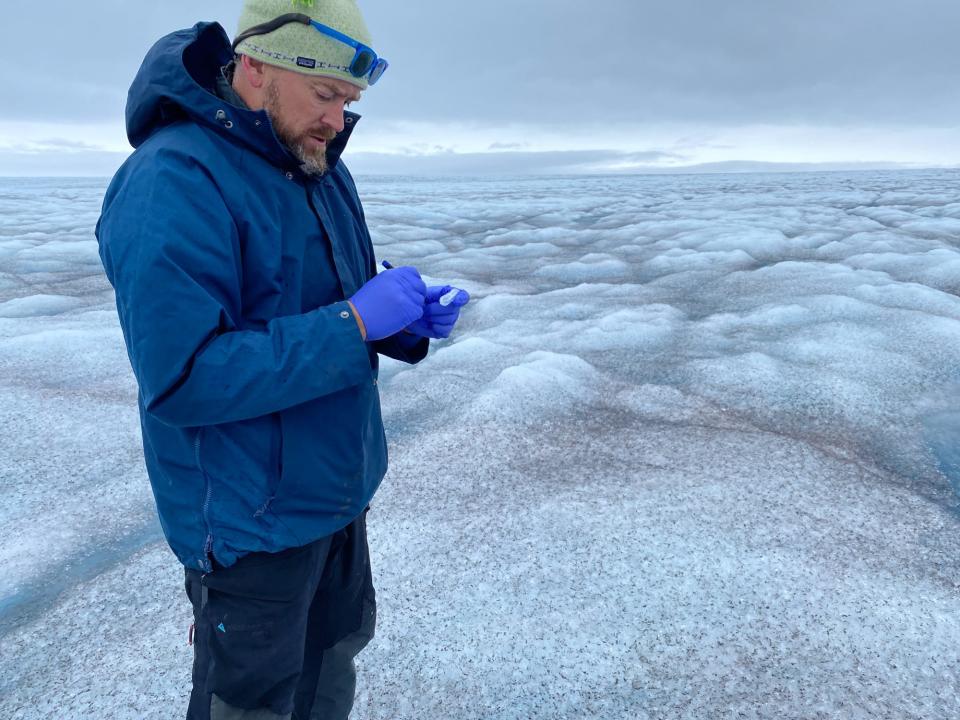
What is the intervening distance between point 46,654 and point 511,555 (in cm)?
173

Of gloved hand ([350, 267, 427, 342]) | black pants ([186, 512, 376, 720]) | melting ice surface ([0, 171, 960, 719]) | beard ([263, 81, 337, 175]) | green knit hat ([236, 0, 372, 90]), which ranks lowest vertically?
melting ice surface ([0, 171, 960, 719])

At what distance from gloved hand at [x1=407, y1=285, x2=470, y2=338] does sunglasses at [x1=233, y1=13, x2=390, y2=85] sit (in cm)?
49

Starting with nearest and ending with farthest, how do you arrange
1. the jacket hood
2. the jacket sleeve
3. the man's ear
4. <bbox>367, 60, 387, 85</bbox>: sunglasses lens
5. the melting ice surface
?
the jacket sleeve < the jacket hood < the man's ear < <bbox>367, 60, 387, 85</bbox>: sunglasses lens < the melting ice surface

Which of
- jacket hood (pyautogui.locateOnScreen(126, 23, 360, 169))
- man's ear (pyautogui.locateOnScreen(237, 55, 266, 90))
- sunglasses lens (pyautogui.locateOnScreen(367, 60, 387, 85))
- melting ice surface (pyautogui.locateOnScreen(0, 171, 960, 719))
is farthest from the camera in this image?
melting ice surface (pyautogui.locateOnScreen(0, 171, 960, 719))

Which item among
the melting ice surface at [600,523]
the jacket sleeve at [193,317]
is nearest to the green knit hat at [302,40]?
the jacket sleeve at [193,317]

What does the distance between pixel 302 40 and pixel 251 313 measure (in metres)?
0.55

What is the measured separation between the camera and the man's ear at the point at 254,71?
1.32 metres

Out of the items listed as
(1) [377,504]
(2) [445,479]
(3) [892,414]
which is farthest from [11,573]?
(3) [892,414]

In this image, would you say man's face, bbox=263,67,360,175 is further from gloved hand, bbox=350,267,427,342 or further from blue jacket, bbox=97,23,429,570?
gloved hand, bbox=350,267,427,342

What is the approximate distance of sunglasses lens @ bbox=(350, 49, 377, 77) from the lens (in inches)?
54.6

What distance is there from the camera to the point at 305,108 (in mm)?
1338

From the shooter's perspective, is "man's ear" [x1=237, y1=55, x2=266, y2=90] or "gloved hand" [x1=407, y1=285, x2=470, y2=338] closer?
"man's ear" [x1=237, y1=55, x2=266, y2=90]

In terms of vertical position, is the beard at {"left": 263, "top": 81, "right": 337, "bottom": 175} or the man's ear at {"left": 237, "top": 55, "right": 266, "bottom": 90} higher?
the man's ear at {"left": 237, "top": 55, "right": 266, "bottom": 90}

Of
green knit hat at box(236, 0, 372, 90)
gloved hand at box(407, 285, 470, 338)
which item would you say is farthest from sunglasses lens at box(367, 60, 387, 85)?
gloved hand at box(407, 285, 470, 338)
